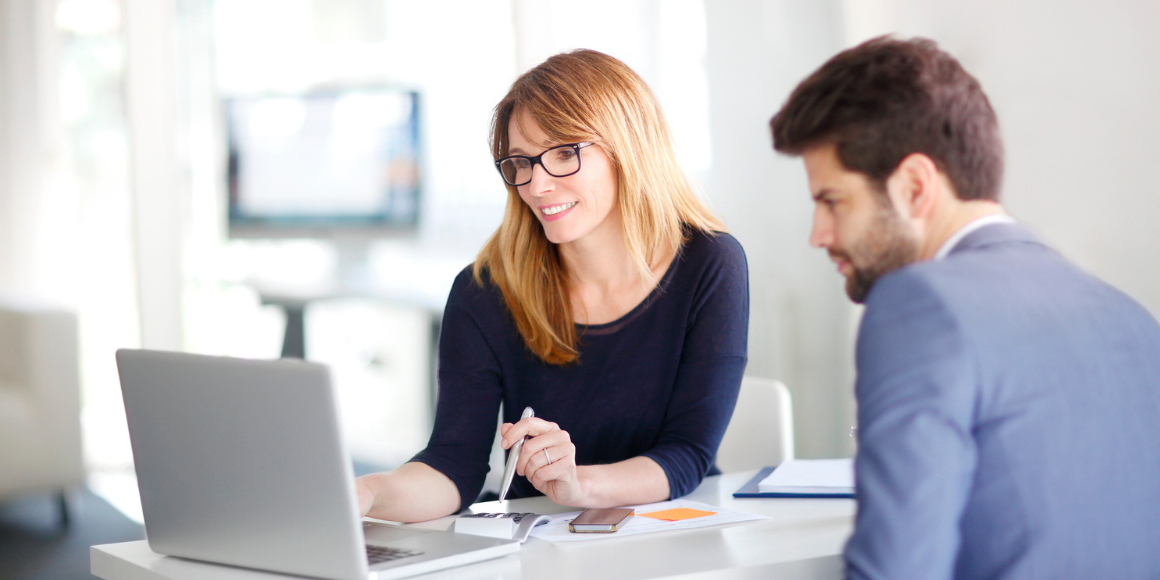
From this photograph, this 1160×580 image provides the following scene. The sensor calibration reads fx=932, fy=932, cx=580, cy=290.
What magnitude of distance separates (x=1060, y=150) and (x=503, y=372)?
4.90 feet

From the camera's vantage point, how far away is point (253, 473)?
101 cm

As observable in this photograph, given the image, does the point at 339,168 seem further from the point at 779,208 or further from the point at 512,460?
the point at 512,460

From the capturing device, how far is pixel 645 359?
5.34 feet

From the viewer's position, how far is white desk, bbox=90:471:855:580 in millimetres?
1044

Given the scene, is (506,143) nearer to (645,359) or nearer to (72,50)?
(645,359)

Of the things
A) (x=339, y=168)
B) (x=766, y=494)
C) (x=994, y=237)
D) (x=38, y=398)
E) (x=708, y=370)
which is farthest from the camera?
(x=339, y=168)

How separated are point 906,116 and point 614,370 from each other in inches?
32.8

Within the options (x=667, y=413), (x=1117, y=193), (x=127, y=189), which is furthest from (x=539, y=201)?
(x=127, y=189)

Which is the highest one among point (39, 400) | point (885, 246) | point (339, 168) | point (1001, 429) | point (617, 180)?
point (339, 168)

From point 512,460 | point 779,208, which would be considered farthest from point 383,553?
point 779,208

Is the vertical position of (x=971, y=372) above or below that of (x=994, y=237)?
below

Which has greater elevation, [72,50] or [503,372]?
[72,50]

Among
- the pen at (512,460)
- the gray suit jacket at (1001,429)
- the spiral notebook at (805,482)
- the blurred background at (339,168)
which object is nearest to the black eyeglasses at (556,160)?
the pen at (512,460)

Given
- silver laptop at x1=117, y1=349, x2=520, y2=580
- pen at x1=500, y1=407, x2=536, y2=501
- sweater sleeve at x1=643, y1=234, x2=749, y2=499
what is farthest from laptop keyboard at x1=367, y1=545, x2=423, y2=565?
sweater sleeve at x1=643, y1=234, x2=749, y2=499
